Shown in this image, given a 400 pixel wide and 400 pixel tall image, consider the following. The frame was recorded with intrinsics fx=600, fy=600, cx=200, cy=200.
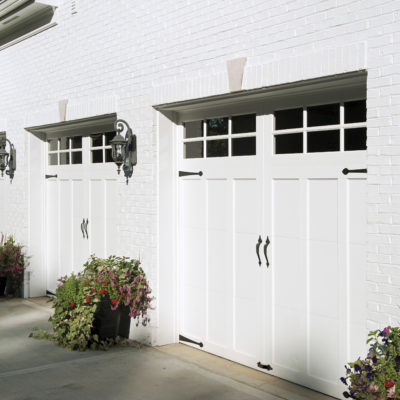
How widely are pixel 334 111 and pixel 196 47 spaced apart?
165 centimetres

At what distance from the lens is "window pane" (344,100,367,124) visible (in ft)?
14.9

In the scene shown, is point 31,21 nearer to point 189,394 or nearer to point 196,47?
point 196,47

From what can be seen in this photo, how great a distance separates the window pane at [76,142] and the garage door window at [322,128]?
3.76 metres

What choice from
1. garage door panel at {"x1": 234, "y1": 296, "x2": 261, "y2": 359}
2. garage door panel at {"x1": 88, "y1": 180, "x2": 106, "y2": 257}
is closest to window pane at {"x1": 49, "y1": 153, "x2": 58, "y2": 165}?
garage door panel at {"x1": 88, "y1": 180, "x2": 106, "y2": 257}

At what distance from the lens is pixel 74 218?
8.23m

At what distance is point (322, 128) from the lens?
4812 millimetres

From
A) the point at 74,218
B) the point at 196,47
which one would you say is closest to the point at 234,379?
the point at 196,47

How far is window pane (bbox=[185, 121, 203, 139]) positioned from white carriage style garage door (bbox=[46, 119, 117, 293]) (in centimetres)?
139

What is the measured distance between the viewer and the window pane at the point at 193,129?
616 centimetres

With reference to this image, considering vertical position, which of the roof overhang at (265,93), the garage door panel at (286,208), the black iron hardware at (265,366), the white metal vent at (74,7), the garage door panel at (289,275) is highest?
the white metal vent at (74,7)

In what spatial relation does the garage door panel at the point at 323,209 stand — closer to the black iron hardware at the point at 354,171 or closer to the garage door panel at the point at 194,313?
the black iron hardware at the point at 354,171

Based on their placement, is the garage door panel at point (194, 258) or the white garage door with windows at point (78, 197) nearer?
the garage door panel at point (194, 258)

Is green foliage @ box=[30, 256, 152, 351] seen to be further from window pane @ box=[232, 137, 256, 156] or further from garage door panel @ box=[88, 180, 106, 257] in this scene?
window pane @ box=[232, 137, 256, 156]

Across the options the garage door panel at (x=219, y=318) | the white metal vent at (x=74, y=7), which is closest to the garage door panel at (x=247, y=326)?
the garage door panel at (x=219, y=318)
